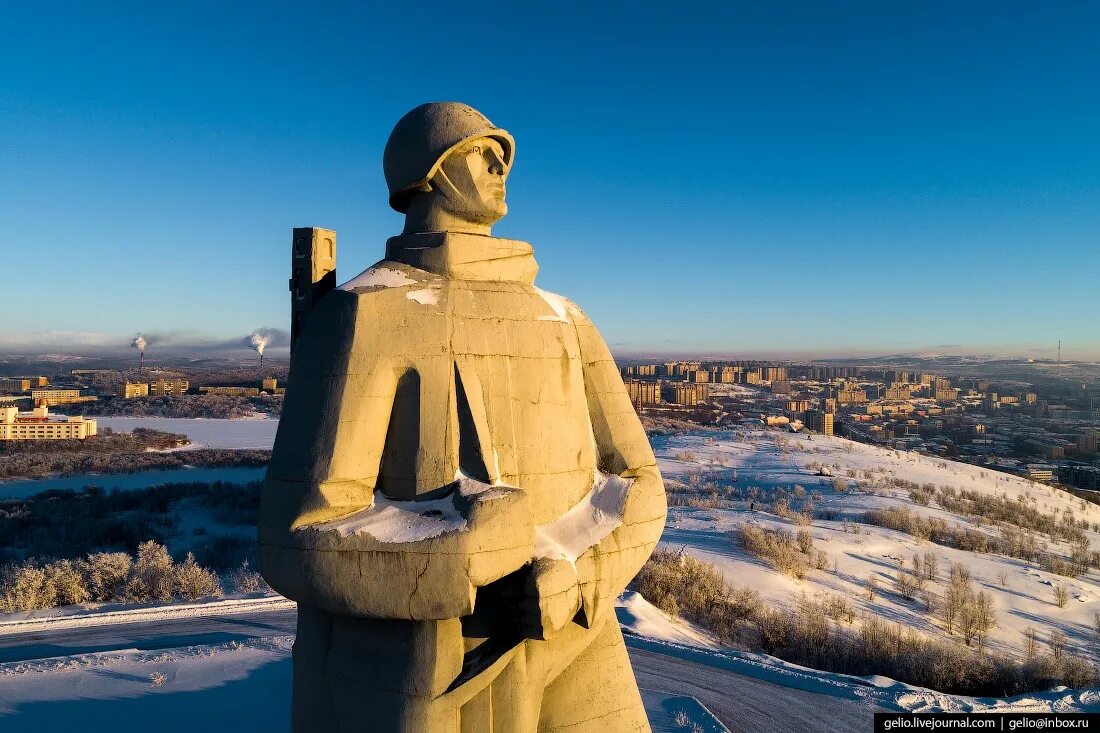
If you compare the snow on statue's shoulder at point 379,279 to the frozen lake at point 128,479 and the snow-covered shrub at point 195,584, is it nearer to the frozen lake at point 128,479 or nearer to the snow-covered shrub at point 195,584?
the snow-covered shrub at point 195,584

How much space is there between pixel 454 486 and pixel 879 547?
654 inches

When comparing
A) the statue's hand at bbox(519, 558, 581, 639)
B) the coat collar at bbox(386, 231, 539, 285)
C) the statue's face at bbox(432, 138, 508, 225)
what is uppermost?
the statue's face at bbox(432, 138, 508, 225)

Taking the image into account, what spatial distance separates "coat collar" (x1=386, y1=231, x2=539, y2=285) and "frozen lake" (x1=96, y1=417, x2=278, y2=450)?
38.6 metres

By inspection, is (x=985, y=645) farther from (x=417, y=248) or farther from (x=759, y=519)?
(x=417, y=248)

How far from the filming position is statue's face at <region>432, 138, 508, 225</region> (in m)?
2.85

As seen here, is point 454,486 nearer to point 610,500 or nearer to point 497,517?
point 497,517

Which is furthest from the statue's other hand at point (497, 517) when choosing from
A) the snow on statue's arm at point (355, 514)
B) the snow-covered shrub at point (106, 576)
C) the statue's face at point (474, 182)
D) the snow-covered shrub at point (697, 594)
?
the snow-covered shrub at point (106, 576)

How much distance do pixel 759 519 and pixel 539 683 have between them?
16455 mm

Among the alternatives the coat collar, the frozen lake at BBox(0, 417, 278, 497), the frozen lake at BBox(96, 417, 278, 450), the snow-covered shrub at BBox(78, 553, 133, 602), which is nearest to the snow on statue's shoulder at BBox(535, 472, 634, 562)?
the coat collar

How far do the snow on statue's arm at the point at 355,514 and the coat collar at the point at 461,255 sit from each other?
0.41 m

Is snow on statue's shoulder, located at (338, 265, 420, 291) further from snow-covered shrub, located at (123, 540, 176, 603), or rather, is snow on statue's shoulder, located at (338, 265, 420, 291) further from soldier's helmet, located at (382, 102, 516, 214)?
snow-covered shrub, located at (123, 540, 176, 603)

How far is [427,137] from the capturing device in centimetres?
278

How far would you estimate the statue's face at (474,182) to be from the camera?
285 cm

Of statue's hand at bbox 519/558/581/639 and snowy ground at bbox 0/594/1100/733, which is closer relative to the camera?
statue's hand at bbox 519/558/581/639
